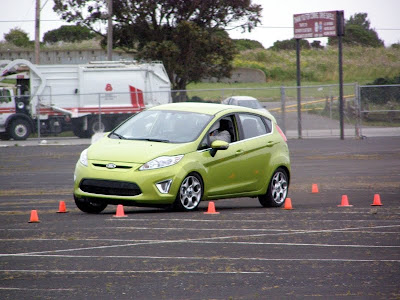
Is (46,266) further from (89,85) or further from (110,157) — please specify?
(89,85)

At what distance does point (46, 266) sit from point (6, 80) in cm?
3468

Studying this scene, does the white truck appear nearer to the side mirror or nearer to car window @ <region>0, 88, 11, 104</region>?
car window @ <region>0, 88, 11, 104</region>

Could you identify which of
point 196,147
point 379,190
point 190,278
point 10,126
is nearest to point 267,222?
point 196,147

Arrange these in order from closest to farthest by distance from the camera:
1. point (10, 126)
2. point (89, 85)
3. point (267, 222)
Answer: point (267, 222)
point (10, 126)
point (89, 85)

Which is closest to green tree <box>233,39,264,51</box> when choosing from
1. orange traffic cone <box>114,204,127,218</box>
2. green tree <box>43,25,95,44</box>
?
green tree <box>43,25,95,44</box>

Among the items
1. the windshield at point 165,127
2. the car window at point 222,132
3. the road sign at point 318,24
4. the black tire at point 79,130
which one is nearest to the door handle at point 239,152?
the car window at point 222,132

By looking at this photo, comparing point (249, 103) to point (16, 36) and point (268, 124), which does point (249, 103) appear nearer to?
point (268, 124)

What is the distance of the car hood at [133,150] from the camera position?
1237 cm

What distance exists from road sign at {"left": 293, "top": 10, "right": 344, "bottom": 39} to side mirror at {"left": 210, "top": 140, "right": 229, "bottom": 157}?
79.0 feet

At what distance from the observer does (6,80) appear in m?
41.8

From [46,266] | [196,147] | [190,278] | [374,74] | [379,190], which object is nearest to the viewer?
[190,278]

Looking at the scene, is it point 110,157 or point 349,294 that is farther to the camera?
point 110,157

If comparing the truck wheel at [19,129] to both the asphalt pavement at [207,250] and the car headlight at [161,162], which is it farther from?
the car headlight at [161,162]

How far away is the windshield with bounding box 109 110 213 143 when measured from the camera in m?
13.2
